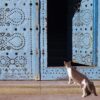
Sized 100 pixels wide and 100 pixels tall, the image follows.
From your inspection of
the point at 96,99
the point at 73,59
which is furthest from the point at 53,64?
the point at 96,99

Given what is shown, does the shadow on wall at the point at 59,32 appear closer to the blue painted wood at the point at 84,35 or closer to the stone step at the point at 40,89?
the blue painted wood at the point at 84,35

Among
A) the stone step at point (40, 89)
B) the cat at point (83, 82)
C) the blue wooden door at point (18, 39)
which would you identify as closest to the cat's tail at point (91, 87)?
the cat at point (83, 82)

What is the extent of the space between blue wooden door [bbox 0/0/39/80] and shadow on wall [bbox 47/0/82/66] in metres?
1.03

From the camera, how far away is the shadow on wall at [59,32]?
428 inches

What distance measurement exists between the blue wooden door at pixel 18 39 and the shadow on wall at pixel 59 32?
1026mm

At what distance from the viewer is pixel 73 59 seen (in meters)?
10.7

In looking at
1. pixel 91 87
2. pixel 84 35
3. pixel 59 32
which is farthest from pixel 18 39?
pixel 91 87

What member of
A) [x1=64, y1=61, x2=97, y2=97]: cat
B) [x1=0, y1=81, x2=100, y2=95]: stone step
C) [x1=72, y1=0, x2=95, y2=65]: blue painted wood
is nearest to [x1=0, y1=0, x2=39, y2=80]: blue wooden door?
[x1=0, y1=81, x2=100, y2=95]: stone step

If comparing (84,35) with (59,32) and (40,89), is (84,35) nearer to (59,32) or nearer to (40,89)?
(59,32)

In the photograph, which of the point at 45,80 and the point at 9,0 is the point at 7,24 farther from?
the point at 45,80

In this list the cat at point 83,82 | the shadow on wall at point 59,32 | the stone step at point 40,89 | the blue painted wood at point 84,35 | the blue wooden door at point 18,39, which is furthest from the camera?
the shadow on wall at point 59,32

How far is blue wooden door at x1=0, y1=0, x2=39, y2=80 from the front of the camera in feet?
32.3

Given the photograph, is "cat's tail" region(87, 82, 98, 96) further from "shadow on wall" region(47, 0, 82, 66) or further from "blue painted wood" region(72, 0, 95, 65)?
"shadow on wall" region(47, 0, 82, 66)

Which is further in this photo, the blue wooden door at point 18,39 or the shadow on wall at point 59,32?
the shadow on wall at point 59,32
